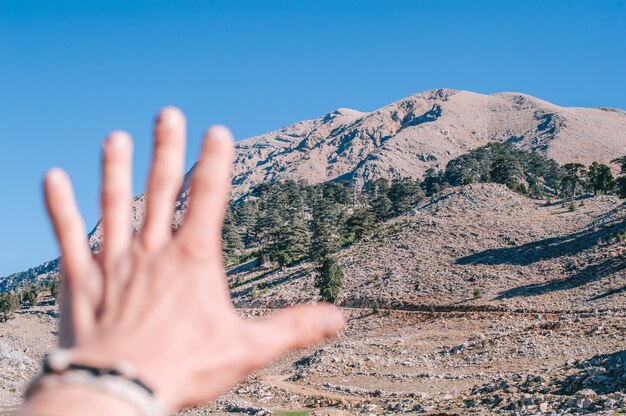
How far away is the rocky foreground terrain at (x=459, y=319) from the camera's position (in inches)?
847

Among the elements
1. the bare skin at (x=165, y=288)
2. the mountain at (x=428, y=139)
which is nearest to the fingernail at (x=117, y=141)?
the bare skin at (x=165, y=288)

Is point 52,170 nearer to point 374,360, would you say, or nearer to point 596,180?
point 374,360

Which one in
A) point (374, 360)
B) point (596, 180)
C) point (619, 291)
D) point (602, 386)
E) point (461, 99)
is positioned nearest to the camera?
point (602, 386)

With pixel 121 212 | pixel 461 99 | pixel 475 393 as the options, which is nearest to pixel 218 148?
pixel 121 212

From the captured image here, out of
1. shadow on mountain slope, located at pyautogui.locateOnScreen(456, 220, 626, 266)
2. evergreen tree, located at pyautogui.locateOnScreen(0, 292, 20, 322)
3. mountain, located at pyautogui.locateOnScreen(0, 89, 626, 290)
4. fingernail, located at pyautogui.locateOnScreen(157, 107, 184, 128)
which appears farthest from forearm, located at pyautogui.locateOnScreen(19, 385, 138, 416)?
mountain, located at pyautogui.locateOnScreen(0, 89, 626, 290)

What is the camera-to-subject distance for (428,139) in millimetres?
168500

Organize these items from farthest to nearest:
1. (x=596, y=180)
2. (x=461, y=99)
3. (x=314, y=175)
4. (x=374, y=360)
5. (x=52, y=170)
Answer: (x=461, y=99) < (x=314, y=175) < (x=596, y=180) < (x=374, y=360) < (x=52, y=170)

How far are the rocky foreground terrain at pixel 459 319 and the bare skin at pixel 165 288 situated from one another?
652 inches

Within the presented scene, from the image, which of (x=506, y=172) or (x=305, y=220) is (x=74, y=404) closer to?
(x=506, y=172)

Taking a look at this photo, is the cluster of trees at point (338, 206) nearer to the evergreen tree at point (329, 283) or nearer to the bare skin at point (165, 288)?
the evergreen tree at point (329, 283)

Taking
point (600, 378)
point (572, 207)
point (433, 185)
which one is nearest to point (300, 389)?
point (600, 378)

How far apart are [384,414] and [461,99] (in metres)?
189

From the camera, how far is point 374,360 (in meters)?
30.6

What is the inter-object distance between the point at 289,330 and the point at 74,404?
0.67 meters
